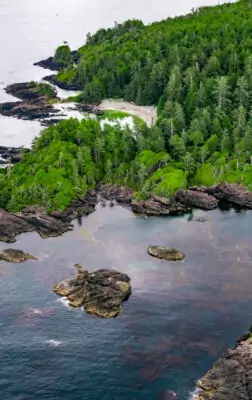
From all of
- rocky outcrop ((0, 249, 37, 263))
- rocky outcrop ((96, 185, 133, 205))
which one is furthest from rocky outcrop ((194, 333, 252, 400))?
rocky outcrop ((96, 185, 133, 205))

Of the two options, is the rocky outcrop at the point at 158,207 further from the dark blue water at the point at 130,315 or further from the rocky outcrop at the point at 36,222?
the rocky outcrop at the point at 36,222

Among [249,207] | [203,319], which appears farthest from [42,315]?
[249,207]

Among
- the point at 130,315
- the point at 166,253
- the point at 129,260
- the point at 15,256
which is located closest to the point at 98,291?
the point at 130,315

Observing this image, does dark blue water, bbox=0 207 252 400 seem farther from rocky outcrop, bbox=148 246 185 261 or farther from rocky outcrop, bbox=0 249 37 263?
rocky outcrop, bbox=0 249 37 263

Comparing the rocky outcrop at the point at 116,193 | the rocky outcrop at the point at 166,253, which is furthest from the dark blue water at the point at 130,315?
the rocky outcrop at the point at 116,193

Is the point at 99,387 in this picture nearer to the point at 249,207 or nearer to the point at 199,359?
the point at 199,359
